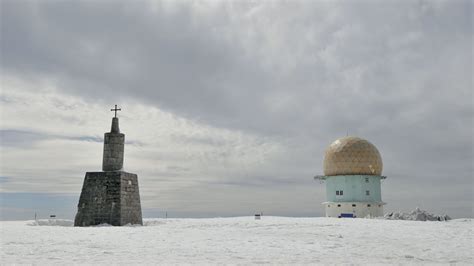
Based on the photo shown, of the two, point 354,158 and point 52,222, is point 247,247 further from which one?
point 354,158

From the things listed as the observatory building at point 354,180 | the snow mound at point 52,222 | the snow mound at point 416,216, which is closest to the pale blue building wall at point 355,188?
the observatory building at point 354,180

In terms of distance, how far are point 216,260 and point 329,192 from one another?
26.3 m

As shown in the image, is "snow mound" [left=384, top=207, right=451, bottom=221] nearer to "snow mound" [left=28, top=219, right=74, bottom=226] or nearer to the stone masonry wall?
the stone masonry wall

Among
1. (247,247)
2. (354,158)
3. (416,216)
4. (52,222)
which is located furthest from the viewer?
(354,158)

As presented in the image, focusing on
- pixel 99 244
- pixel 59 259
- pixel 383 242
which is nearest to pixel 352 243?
pixel 383 242

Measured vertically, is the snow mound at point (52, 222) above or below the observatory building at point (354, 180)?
below

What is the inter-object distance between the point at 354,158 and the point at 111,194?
2035cm

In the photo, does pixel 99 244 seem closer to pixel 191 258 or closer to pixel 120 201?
pixel 191 258

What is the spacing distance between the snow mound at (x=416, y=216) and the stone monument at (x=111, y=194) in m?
17.9

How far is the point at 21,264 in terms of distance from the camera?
29.2ft

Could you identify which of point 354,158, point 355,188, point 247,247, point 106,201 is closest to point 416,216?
point 355,188

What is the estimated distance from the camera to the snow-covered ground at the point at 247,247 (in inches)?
394

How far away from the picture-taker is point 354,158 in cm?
3334

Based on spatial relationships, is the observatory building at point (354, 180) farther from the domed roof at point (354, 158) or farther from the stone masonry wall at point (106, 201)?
the stone masonry wall at point (106, 201)
